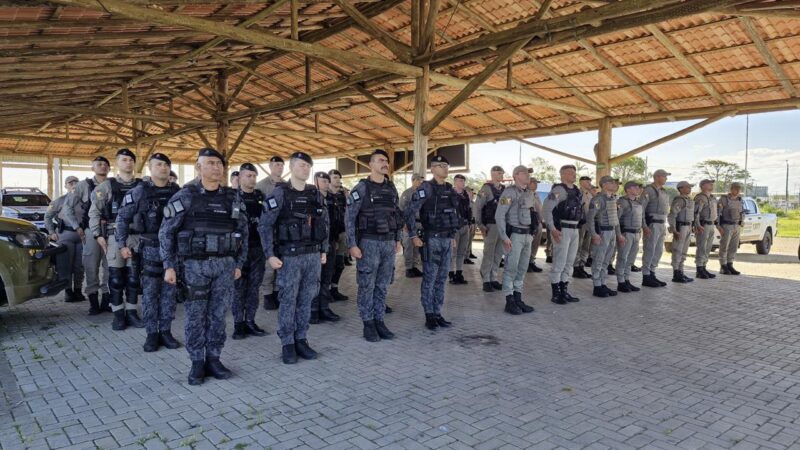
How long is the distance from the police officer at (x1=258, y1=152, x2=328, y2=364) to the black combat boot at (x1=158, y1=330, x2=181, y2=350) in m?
1.12

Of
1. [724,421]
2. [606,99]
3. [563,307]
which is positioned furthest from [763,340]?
[606,99]

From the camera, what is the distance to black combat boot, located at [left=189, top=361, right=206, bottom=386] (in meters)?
3.67

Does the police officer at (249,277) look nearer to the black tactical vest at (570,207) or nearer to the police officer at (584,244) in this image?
the black tactical vest at (570,207)

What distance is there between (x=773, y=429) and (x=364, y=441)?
2506mm

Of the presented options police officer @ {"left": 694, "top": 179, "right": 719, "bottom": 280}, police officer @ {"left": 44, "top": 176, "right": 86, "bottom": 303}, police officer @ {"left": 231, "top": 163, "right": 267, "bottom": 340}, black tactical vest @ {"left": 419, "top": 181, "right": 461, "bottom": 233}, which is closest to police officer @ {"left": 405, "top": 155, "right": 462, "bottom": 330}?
black tactical vest @ {"left": 419, "top": 181, "right": 461, "bottom": 233}

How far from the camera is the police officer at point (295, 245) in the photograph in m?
4.16

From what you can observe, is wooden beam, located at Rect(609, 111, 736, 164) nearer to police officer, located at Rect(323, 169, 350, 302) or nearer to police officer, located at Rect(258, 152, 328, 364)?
police officer, located at Rect(323, 169, 350, 302)

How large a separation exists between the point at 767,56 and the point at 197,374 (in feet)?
34.0

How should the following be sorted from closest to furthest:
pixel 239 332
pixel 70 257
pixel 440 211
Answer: pixel 239 332
pixel 440 211
pixel 70 257

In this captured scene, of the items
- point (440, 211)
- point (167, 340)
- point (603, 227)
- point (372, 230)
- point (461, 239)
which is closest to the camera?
point (167, 340)

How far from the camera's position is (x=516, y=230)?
6.22 metres

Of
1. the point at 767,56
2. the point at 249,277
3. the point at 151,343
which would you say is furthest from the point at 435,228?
the point at 767,56

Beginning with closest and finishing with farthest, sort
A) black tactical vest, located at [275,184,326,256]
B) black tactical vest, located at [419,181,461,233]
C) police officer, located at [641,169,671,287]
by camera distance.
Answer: black tactical vest, located at [275,184,326,256]
black tactical vest, located at [419,181,461,233]
police officer, located at [641,169,671,287]

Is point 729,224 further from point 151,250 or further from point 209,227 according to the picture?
point 151,250
